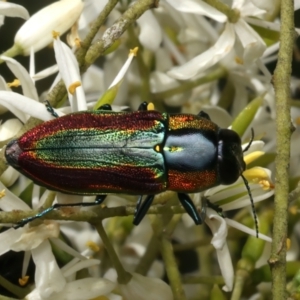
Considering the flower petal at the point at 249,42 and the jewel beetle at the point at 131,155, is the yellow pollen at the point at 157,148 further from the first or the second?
the flower petal at the point at 249,42

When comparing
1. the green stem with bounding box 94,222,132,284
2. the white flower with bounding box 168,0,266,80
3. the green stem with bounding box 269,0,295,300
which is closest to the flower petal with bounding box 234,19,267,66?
the white flower with bounding box 168,0,266,80

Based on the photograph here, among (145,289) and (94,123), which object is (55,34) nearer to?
(94,123)

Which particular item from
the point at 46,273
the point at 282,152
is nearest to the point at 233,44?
the point at 282,152

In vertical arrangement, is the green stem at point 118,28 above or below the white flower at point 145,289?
above

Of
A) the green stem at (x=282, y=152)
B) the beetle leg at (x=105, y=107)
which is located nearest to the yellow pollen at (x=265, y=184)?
the green stem at (x=282, y=152)

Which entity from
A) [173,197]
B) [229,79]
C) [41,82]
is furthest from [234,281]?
[41,82]

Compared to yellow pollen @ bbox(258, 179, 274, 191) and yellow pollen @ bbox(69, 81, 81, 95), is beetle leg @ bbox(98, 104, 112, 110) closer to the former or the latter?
yellow pollen @ bbox(69, 81, 81, 95)
